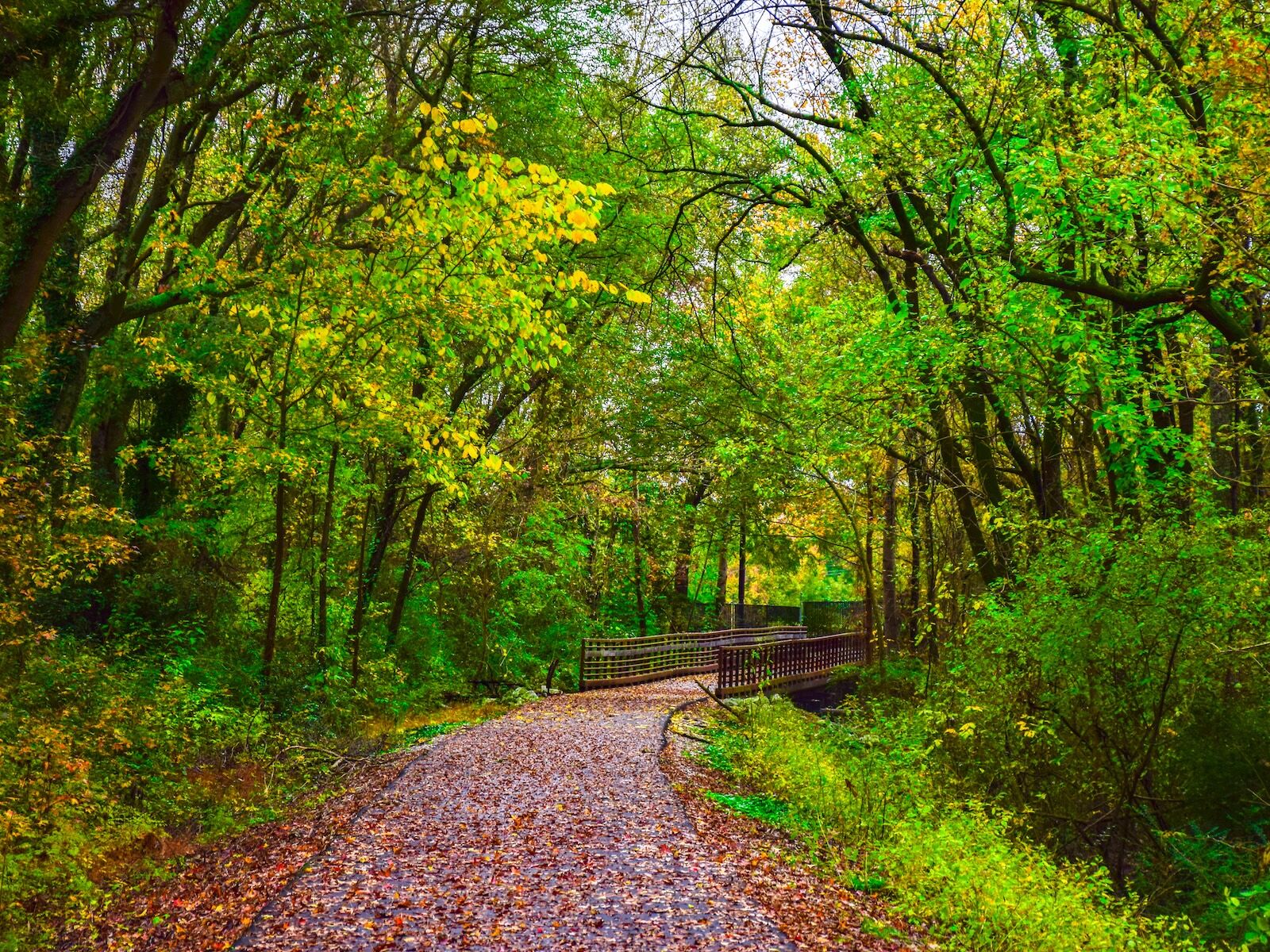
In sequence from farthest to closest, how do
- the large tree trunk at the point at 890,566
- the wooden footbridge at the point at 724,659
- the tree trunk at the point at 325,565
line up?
the large tree trunk at the point at 890,566
the wooden footbridge at the point at 724,659
the tree trunk at the point at 325,565

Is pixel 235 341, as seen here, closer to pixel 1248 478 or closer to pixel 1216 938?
pixel 1216 938

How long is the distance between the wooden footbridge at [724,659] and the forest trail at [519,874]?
26.1ft

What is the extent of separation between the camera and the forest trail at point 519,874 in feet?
15.0

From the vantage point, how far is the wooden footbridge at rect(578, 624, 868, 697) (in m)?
17.1

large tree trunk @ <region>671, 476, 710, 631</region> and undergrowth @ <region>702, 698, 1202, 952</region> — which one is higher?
large tree trunk @ <region>671, 476, 710, 631</region>

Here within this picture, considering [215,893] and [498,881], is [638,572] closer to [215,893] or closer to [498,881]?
[498,881]

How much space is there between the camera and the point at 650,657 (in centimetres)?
1933

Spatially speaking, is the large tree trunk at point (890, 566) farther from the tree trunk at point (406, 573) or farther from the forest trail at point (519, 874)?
the forest trail at point (519, 874)

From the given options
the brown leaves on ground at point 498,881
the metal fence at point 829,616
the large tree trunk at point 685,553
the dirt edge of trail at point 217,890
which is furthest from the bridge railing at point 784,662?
the dirt edge of trail at point 217,890

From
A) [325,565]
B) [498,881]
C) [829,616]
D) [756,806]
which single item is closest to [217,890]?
[498,881]

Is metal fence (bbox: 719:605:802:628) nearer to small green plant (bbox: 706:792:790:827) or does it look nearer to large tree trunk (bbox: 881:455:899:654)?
large tree trunk (bbox: 881:455:899:654)

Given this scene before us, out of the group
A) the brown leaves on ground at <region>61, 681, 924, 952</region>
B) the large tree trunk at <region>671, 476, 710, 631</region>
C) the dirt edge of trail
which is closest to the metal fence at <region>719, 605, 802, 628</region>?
the large tree trunk at <region>671, 476, 710, 631</region>

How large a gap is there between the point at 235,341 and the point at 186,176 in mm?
5165

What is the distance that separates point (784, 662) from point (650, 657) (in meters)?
3.24
